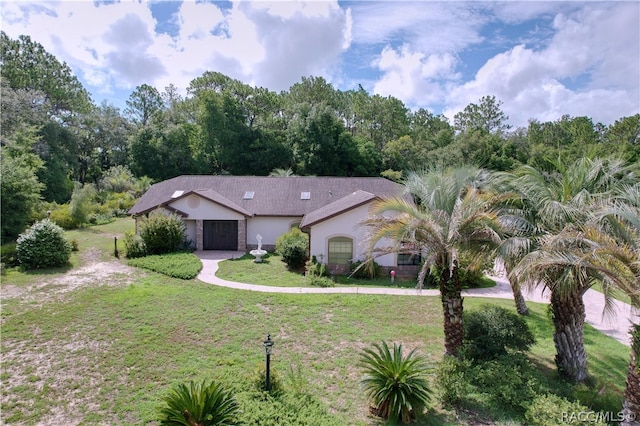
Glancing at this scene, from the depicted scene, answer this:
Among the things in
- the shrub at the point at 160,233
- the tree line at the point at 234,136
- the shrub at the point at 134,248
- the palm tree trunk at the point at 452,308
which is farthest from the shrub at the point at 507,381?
the tree line at the point at 234,136

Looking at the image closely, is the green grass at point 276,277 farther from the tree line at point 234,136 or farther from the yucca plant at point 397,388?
the tree line at point 234,136

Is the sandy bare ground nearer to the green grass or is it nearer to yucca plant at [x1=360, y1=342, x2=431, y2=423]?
yucca plant at [x1=360, y1=342, x2=431, y2=423]

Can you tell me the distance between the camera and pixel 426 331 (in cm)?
1248

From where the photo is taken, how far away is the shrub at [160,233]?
70.2 feet

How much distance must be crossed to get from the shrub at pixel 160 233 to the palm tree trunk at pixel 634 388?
21.1m

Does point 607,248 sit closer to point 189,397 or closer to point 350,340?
point 350,340

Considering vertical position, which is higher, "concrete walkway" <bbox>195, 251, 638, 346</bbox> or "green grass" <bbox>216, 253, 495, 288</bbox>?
"green grass" <bbox>216, 253, 495, 288</bbox>

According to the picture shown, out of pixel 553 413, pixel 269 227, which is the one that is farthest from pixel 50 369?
pixel 269 227

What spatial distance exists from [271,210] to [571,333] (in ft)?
61.8

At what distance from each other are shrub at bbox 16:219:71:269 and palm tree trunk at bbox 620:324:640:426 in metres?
22.8

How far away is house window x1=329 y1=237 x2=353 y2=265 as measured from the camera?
773 inches

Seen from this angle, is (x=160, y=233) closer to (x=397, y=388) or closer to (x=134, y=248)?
(x=134, y=248)

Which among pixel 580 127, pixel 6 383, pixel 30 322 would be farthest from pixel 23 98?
pixel 580 127

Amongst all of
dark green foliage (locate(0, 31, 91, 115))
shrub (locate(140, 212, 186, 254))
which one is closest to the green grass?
shrub (locate(140, 212, 186, 254))
